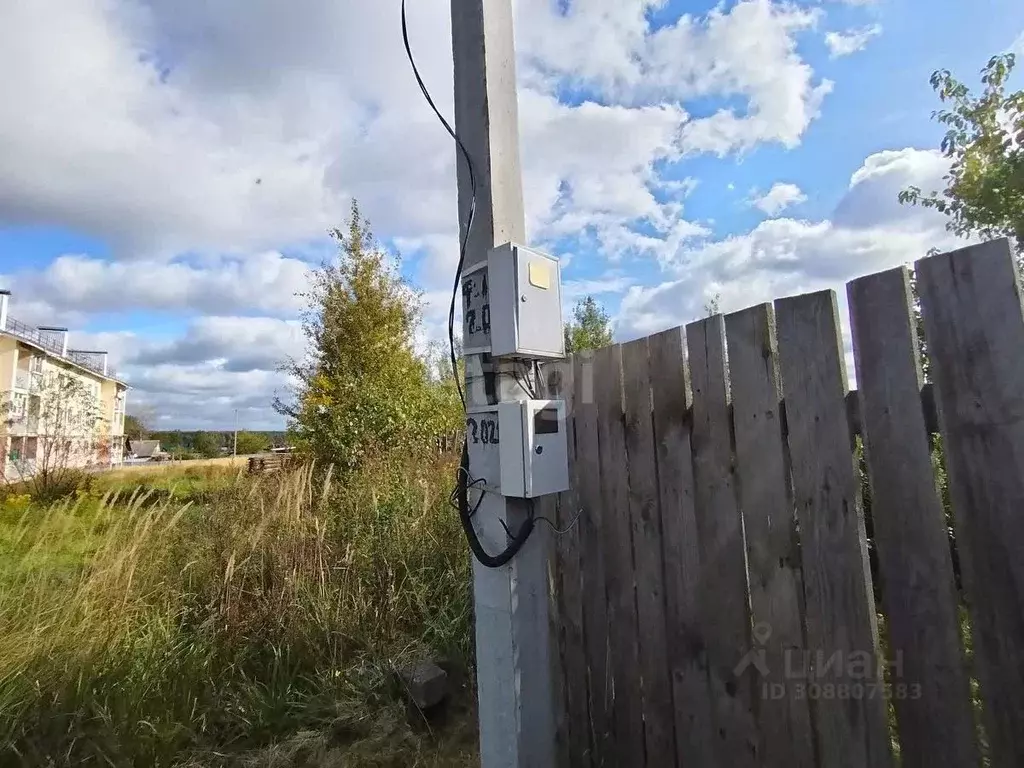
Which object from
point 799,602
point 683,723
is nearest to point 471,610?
point 683,723

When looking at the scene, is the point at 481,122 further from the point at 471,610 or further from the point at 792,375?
the point at 471,610

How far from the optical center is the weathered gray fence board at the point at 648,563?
66.2 inches

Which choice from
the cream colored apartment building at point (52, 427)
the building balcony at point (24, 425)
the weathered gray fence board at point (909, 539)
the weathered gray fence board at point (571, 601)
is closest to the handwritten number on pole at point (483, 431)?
the weathered gray fence board at point (571, 601)

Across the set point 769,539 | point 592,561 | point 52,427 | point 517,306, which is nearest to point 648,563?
point 592,561

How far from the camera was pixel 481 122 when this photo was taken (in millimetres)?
1894

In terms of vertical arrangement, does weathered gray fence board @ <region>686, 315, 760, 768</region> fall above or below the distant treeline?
below

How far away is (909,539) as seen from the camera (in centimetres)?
120

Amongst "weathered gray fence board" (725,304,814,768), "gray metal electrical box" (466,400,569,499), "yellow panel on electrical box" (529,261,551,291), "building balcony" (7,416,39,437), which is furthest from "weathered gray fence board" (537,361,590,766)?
"building balcony" (7,416,39,437)

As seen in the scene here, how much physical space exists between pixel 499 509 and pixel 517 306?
67cm

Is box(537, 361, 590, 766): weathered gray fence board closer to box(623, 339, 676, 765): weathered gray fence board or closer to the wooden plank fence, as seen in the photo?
the wooden plank fence

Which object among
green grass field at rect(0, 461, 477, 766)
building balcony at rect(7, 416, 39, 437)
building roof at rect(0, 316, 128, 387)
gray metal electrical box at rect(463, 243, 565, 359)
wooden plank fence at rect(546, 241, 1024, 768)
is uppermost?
building roof at rect(0, 316, 128, 387)

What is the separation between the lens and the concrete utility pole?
1.74 meters

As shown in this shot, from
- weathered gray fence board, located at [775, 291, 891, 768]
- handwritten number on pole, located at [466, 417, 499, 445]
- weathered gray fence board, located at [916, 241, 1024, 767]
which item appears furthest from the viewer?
handwritten number on pole, located at [466, 417, 499, 445]

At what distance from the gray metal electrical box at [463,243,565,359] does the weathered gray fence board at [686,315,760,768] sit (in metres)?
0.49
